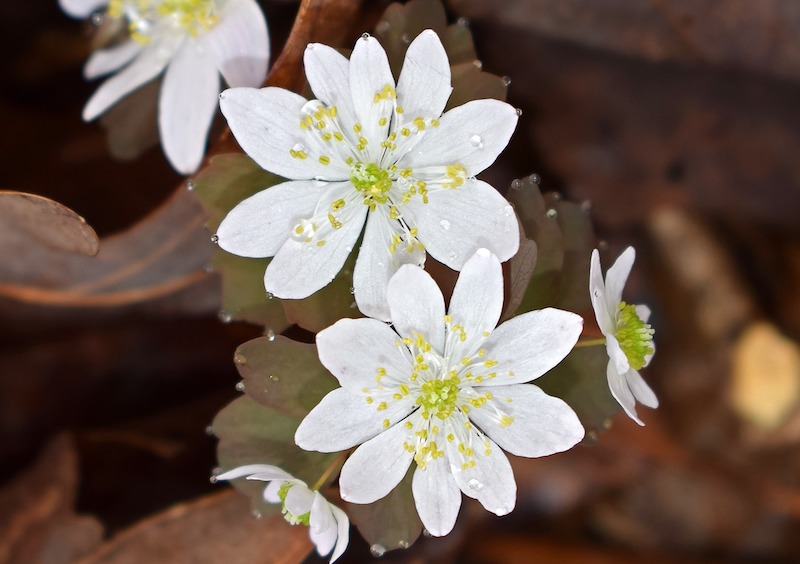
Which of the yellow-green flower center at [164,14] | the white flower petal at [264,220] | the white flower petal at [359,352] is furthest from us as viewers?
the yellow-green flower center at [164,14]

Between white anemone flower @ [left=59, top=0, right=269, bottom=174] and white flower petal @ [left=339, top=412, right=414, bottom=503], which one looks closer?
white flower petal @ [left=339, top=412, right=414, bottom=503]

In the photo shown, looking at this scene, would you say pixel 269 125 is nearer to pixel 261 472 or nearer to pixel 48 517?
pixel 261 472

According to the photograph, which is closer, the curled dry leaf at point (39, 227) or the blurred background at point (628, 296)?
the curled dry leaf at point (39, 227)

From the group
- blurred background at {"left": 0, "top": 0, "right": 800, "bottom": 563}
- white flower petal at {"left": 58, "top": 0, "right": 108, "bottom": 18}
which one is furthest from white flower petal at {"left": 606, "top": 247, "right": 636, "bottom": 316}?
white flower petal at {"left": 58, "top": 0, "right": 108, "bottom": 18}

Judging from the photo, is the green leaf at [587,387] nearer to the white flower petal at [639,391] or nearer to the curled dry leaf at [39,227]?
the white flower petal at [639,391]

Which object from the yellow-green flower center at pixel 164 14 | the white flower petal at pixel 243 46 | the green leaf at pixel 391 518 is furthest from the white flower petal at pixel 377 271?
the yellow-green flower center at pixel 164 14

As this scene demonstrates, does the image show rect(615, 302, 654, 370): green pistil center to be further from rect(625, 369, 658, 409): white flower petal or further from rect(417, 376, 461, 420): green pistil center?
rect(417, 376, 461, 420): green pistil center
